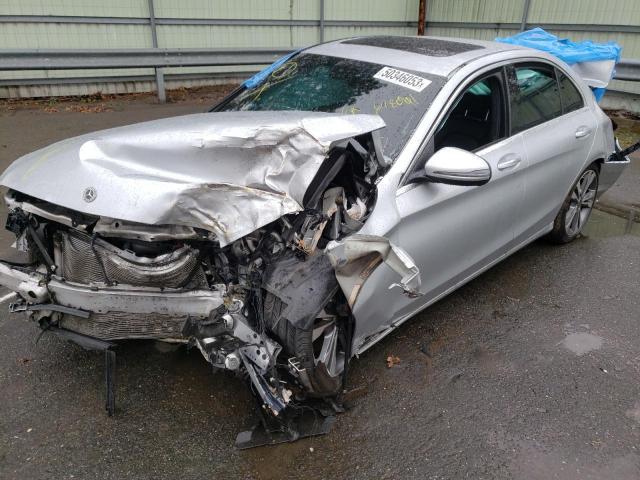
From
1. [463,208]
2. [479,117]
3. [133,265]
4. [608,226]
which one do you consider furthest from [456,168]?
[608,226]

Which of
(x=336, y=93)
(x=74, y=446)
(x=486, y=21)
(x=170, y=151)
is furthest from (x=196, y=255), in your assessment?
(x=486, y=21)

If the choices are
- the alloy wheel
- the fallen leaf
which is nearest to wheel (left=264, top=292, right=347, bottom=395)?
the fallen leaf

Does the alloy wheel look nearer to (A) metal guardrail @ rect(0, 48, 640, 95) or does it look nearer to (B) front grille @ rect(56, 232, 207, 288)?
(B) front grille @ rect(56, 232, 207, 288)

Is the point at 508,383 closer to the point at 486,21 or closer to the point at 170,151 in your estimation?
the point at 170,151

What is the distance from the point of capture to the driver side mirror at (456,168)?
8.96 feet

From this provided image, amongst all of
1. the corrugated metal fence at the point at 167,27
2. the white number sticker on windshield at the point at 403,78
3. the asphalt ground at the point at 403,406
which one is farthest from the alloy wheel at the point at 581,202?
the corrugated metal fence at the point at 167,27

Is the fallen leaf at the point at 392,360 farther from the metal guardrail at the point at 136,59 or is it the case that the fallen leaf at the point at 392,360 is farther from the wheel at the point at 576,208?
the metal guardrail at the point at 136,59

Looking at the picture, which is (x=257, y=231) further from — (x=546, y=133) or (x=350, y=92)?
(x=546, y=133)

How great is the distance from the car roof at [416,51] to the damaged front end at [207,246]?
40.2 inches

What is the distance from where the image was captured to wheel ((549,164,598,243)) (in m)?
4.44

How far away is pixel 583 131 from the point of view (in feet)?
13.7

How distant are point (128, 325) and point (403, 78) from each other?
7.05 ft

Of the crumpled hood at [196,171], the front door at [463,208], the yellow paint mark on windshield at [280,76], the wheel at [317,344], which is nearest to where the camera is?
the crumpled hood at [196,171]

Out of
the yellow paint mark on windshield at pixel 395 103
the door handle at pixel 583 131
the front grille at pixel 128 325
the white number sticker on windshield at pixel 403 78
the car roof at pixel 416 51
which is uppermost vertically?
the car roof at pixel 416 51
